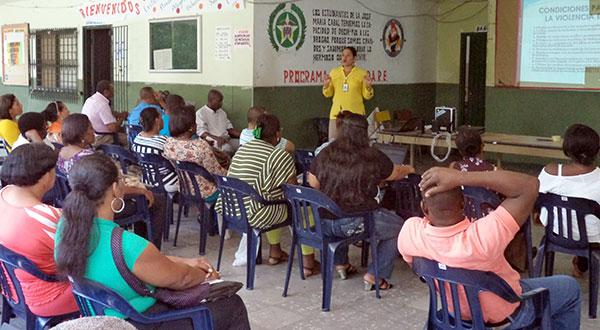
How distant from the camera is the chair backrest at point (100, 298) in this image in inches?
102

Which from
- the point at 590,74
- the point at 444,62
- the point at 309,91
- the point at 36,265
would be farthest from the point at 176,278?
the point at 444,62

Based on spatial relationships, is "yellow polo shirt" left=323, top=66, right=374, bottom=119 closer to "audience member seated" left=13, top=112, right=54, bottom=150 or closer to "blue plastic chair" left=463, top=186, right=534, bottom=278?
"audience member seated" left=13, top=112, right=54, bottom=150

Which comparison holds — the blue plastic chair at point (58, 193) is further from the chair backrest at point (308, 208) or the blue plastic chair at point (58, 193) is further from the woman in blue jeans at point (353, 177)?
the woman in blue jeans at point (353, 177)

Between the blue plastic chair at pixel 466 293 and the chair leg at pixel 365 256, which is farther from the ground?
the blue plastic chair at pixel 466 293

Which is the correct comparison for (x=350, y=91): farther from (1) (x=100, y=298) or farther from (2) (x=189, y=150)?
(1) (x=100, y=298)

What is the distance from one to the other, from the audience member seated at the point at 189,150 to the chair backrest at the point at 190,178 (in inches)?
1.8

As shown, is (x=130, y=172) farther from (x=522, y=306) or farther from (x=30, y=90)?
(x=30, y=90)

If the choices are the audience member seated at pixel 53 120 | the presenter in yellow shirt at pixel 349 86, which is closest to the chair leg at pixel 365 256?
the presenter in yellow shirt at pixel 349 86

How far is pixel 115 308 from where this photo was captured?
2598mm

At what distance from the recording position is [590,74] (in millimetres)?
9328

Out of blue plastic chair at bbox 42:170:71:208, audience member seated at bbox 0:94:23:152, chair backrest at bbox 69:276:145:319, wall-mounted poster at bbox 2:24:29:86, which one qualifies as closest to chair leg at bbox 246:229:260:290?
blue plastic chair at bbox 42:170:71:208

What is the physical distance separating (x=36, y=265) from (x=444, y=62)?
9760 millimetres

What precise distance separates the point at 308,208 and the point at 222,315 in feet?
5.19

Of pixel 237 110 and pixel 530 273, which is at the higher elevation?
pixel 237 110
